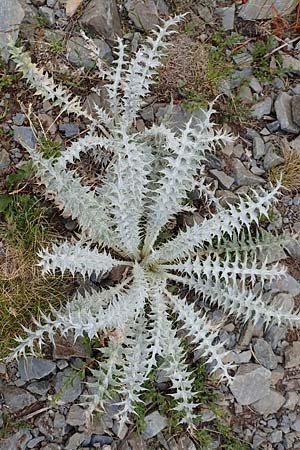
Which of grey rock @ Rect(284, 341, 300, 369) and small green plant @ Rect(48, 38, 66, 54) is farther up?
small green plant @ Rect(48, 38, 66, 54)

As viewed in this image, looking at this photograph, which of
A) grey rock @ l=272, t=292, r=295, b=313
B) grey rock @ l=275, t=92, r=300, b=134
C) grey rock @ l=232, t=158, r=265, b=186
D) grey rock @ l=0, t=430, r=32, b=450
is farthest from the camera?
grey rock @ l=275, t=92, r=300, b=134

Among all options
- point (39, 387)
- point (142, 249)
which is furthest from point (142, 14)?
point (39, 387)

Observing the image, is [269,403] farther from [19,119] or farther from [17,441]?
[19,119]

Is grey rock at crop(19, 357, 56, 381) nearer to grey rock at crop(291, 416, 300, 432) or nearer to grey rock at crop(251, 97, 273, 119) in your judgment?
grey rock at crop(291, 416, 300, 432)

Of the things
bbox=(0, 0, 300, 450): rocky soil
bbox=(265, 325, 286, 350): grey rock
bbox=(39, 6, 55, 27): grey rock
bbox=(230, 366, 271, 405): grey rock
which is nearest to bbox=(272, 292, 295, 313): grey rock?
bbox=(0, 0, 300, 450): rocky soil

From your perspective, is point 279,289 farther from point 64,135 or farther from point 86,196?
point 64,135

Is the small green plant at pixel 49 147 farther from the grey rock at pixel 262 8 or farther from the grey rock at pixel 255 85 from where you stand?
the grey rock at pixel 262 8
